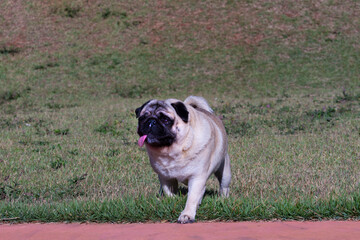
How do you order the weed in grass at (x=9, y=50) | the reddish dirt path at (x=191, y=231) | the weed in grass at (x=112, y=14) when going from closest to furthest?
the reddish dirt path at (x=191, y=231), the weed in grass at (x=9, y=50), the weed in grass at (x=112, y=14)

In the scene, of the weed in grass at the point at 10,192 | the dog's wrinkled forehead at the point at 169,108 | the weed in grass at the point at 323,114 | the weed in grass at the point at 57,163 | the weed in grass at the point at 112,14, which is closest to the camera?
the dog's wrinkled forehead at the point at 169,108

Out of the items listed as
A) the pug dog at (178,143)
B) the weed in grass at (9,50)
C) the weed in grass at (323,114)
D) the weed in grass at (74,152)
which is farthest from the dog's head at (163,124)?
the weed in grass at (9,50)

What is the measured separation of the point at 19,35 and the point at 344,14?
1818 centimetres

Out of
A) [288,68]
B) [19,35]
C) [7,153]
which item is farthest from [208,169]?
[19,35]

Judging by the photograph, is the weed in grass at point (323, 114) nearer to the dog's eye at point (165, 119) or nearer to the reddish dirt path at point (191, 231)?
the dog's eye at point (165, 119)

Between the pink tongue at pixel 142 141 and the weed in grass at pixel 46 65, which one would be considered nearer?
the pink tongue at pixel 142 141

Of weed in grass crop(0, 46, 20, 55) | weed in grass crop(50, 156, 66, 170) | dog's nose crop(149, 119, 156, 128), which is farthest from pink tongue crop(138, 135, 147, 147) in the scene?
weed in grass crop(0, 46, 20, 55)

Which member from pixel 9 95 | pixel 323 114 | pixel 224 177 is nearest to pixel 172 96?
pixel 9 95

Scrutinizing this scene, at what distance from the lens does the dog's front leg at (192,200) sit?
15.5 feet

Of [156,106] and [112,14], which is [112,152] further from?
[112,14]

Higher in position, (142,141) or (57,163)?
(142,141)

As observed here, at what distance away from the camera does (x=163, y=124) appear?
4953 millimetres

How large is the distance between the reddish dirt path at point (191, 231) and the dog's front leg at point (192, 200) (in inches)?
3.8

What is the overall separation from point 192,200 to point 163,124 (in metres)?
0.78
